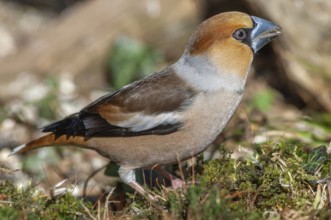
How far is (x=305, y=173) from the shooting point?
453 cm

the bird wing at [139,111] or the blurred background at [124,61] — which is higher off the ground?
the bird wing at [139,111]

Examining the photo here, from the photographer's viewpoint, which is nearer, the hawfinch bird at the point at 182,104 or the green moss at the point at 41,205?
the green moss at the point at 41,205

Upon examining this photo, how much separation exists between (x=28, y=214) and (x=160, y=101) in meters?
1.32

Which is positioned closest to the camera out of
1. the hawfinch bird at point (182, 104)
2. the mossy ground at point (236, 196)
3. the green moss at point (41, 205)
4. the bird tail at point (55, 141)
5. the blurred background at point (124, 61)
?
the mossy ground at point (236, 196)

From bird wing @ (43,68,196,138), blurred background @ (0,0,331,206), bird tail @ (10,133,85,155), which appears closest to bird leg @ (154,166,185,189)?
bird wing @ (43,68,196,138)

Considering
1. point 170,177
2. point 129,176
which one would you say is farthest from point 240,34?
point 129,176

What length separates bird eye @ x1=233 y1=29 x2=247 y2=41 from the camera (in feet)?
16.4

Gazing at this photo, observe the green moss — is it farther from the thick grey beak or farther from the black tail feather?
the thick grey beak

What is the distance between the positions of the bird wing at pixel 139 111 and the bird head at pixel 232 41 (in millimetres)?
284

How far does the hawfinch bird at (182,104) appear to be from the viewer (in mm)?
4836

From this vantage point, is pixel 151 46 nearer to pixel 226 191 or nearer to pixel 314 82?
pixel 314 82

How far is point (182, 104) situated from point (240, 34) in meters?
0.65

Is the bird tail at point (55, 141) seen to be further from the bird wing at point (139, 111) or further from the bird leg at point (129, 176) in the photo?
the bird leg at point (129, 176)

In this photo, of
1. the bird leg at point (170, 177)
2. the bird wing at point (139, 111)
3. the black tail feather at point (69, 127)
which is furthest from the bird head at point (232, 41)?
the black tail feather at point (69, 127)
